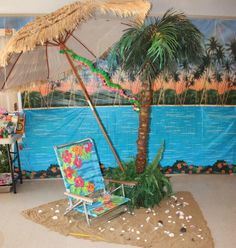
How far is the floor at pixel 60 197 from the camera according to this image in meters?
Result: 3.05

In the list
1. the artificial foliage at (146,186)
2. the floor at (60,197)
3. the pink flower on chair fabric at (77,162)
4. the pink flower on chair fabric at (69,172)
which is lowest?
the floor at (60,197)

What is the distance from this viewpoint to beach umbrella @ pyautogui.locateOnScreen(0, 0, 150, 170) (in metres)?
3.03

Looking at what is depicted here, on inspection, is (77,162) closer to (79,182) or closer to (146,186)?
(79,182)

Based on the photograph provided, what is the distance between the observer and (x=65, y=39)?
359 cm

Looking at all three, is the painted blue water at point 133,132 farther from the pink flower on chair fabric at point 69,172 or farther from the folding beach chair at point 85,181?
the pink flower on chair fabric at point 69,172

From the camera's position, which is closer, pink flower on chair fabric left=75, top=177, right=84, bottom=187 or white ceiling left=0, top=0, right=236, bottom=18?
pink flower on chair fabric left=75, top=177, right=84, bottom=187

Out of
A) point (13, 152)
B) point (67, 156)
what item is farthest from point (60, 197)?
point (13, 152)

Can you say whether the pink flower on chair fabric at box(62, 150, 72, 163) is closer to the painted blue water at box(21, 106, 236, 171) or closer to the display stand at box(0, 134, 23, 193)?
the display stand at box(0, 134, 23, 193)

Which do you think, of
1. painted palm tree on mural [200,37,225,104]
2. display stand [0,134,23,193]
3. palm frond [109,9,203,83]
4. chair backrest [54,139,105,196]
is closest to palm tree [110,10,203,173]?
palm frond [109,9,203,83]

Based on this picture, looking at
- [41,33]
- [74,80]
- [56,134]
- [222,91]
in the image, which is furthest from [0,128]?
[222,91]

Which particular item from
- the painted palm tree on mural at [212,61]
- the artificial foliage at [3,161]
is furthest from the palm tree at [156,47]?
the artificial foliage at [3,161]

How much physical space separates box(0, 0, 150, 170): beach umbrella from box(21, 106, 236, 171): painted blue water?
877 mm

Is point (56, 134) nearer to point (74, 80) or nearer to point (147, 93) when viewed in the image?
point (74, 80)

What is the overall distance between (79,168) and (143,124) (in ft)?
3.17
